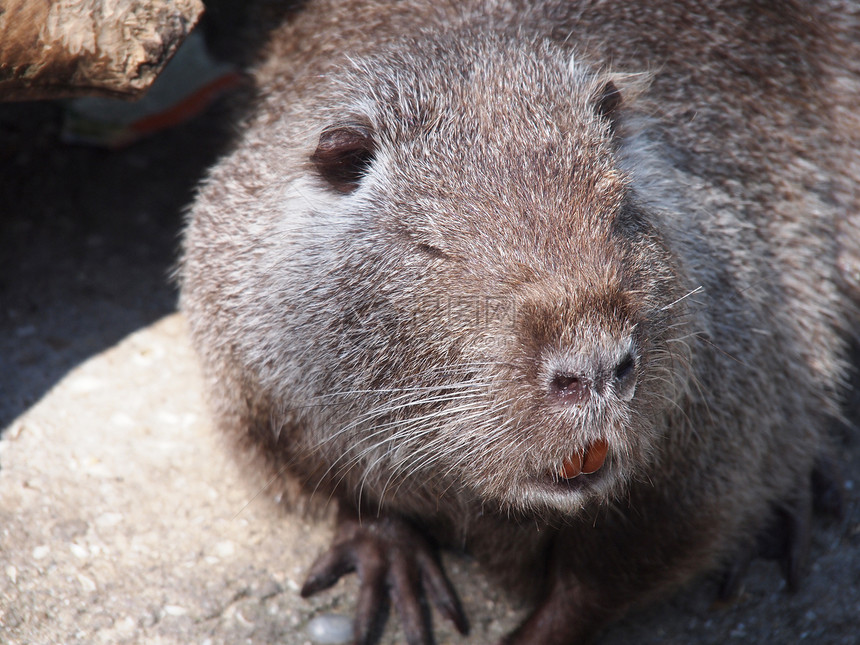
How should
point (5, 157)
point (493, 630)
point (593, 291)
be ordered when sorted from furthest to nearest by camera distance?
1. point (5, 157)
2. point (493, 630)
3. point (593, 291)

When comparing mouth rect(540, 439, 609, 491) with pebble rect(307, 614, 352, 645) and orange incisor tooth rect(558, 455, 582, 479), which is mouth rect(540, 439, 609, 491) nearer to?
orange incisor tooth rect(558, 455, 582, 479)

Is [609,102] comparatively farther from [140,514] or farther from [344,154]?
[140,514]

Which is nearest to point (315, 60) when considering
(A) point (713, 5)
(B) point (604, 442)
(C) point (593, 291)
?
(A) point (713, 5)

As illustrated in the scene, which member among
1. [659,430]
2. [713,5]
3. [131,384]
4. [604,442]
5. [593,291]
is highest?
[713,5]

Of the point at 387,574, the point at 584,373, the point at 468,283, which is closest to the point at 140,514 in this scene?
the point at 387,574

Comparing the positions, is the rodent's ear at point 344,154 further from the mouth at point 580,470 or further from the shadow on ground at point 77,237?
the shadow on ground at point 77,237

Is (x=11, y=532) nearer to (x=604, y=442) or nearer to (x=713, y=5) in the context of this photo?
(x=604, y=442)

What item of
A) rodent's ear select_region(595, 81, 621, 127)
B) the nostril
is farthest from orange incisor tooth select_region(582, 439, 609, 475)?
rodent's ear select_region(595, 81, 621, 127)
